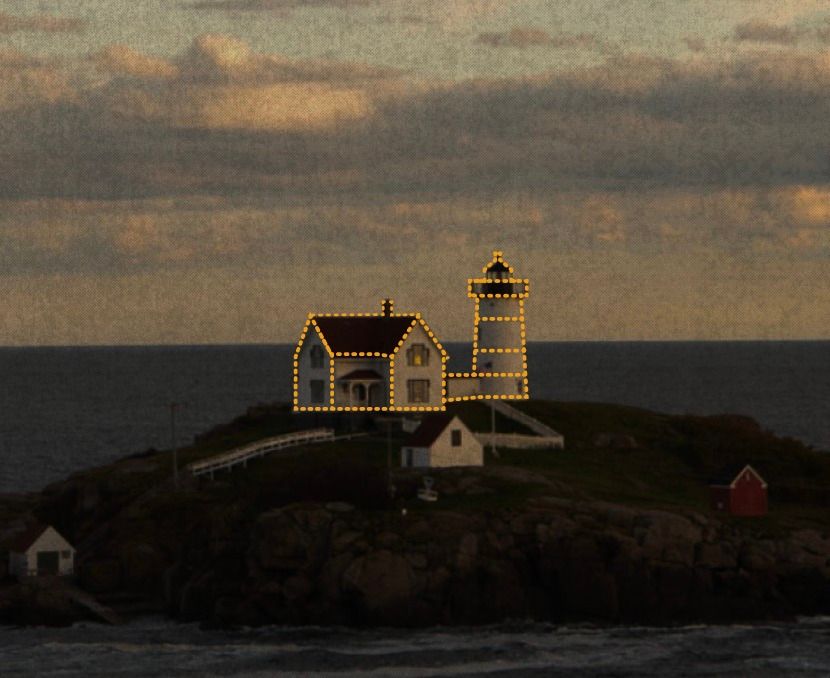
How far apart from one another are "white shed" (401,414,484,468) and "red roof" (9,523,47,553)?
17363 millimetres

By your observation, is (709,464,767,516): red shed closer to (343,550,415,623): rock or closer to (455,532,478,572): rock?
(455,532,478,572): rock

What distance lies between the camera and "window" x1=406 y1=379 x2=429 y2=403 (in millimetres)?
109438

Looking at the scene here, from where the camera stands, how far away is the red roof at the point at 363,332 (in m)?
109

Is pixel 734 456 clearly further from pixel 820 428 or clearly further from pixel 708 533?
pixel 820 428

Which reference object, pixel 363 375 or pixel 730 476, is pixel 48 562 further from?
pixel 730 476

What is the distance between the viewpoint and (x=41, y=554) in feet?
291

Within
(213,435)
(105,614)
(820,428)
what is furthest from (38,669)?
(820,428)

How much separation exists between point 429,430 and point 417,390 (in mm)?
12359

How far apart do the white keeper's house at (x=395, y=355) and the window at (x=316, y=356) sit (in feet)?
0.17

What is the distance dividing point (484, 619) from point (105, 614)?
15.3 m

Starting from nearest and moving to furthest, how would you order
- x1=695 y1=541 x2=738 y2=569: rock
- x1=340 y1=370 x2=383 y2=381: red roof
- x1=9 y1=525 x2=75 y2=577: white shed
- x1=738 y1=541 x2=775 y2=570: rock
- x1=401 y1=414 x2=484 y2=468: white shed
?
x1=695 y1=541 x2=738 y2=569: rock < x1=738 y1=541 x2=775 y2=570: rock < x1=9 y1=525 x2=75 y2=577: white shed < x1=401 y1=414 x2=484 y2=468: white shed < x1=340 y1=370 x2=383 y2=381: red roof

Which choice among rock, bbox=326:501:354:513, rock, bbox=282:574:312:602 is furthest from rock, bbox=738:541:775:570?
rock, bbox=282:574:312:602

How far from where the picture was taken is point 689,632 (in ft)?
270

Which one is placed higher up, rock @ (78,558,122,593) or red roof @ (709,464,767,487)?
red roof @ (709,464,767,487)
